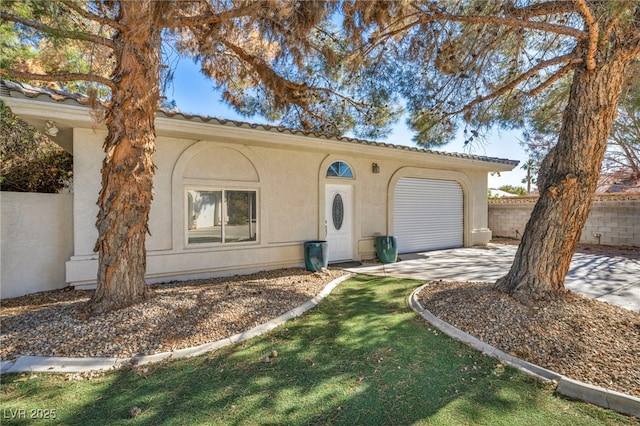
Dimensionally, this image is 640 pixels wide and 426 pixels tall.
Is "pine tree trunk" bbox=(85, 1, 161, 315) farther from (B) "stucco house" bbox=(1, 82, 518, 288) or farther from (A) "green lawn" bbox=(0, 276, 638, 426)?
(A) "green lawn" bbox=(0, 276, 638, 426)

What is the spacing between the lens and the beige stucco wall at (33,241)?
21.2 feet

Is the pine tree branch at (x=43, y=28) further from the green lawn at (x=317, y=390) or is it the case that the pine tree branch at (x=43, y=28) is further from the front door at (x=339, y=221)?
the front door at (x=339, y=221)

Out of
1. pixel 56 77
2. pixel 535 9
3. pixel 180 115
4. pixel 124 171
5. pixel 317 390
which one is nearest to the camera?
pixel 317 390

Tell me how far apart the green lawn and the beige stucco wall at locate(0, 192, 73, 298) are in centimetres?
422

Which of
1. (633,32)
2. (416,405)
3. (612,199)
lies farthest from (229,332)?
(612,199)

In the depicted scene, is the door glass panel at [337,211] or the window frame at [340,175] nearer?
the window frame at [340,175]

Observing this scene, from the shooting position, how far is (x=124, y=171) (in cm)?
484

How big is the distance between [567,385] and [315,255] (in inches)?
249

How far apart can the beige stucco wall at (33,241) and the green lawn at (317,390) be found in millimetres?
4219

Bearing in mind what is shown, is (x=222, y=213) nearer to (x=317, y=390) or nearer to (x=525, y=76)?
(x=317, y=390)

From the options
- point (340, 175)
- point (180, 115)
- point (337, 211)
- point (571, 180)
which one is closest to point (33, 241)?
point (180, 115)

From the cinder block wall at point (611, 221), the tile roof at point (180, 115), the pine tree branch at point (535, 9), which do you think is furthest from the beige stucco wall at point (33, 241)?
the cinder block wall at point (611, 221)

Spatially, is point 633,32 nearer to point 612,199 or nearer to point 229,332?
point 229,332

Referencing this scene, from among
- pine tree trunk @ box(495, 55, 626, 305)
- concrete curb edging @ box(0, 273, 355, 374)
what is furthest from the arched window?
concrete curb edging @ box(0, 273, 355, 374)
